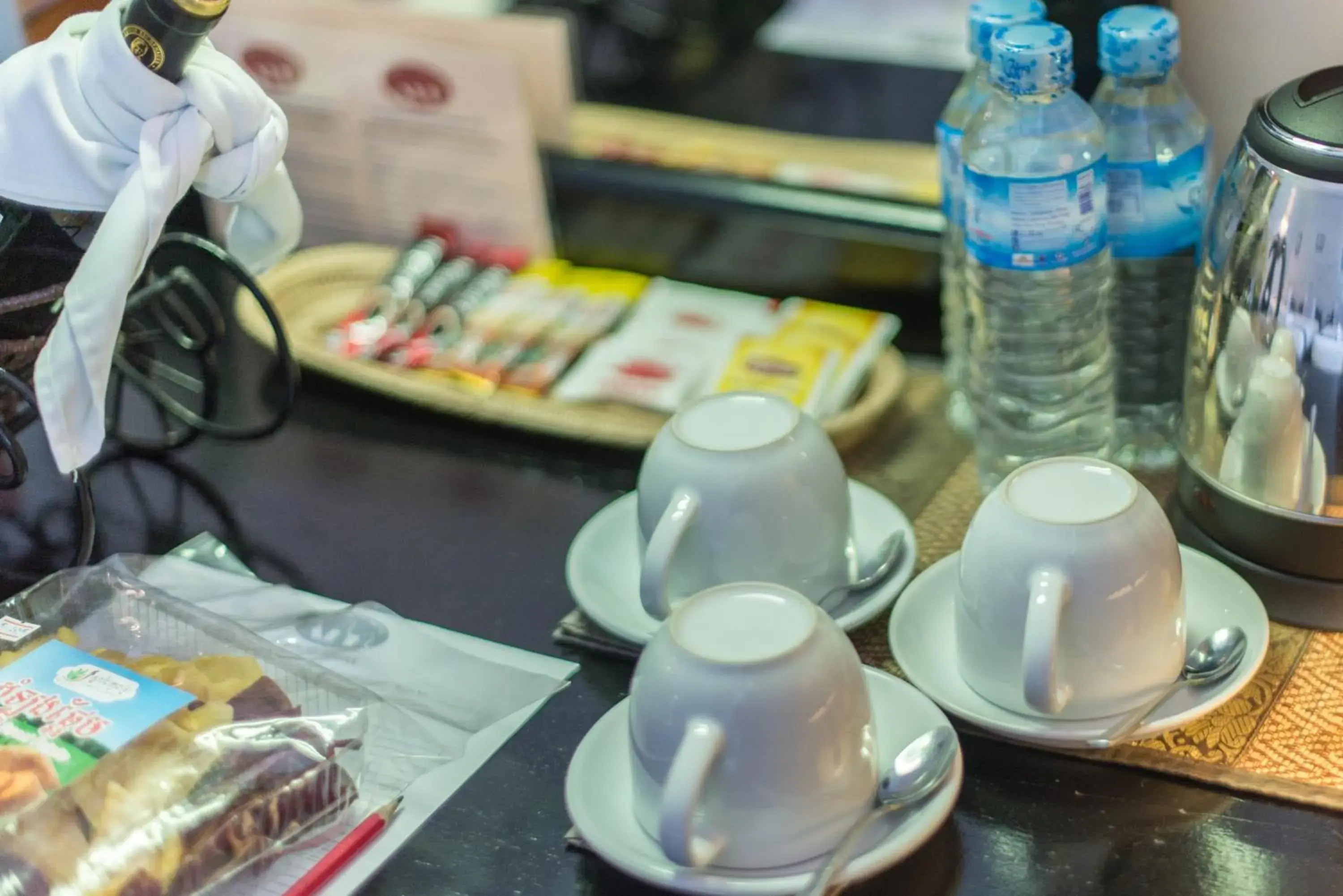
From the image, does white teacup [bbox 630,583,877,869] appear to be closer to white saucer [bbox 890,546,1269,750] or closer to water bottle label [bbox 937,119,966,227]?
white saucer [bbox 890,546,1269,750]

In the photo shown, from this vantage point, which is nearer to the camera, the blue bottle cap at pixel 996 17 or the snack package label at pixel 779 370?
the blue bottle cap at pixel 996 17

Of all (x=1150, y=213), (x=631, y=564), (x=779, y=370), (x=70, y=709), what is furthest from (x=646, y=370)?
(x=70, y=709)

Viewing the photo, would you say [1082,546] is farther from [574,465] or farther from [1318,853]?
[574,465]

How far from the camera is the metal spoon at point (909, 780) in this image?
54 cm

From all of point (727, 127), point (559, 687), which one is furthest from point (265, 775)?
point (727, 127)

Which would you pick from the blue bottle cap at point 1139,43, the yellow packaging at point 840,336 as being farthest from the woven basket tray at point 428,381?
the blue bottle cap at point 1139,43

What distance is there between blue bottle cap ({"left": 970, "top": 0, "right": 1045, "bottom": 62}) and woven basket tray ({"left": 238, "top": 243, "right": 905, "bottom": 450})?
0.68 feet

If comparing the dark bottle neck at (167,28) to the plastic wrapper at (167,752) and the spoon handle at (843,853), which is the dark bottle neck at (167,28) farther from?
the spoon handle at (843,853)

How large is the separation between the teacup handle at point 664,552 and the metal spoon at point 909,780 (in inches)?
4.8

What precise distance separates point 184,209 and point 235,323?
0.20m

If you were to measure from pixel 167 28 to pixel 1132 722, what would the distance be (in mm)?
489

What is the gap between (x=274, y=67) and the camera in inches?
40.8

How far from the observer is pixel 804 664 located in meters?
0.53

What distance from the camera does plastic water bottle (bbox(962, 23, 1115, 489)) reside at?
71 centimetres
